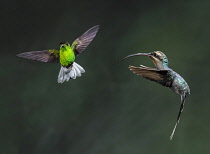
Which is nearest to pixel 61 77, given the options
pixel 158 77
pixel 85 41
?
→ pixel 85 41

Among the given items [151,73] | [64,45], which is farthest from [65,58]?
[151,73]

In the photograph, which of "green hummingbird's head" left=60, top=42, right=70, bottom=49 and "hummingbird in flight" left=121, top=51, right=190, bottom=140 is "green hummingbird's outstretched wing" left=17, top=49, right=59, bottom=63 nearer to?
"green hummingbird's head" left=60, top=42, right=70, bottom=49

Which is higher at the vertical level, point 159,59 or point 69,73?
point 159,59

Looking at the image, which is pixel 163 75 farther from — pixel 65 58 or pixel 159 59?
pixel 65 58

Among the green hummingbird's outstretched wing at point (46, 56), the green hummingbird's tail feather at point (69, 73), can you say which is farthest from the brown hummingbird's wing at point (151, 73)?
the green hummingbird's outstretched wing at point (46, 56)

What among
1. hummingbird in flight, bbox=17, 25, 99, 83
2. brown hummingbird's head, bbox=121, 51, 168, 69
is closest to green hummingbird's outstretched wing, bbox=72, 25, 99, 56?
hummingbird in flight, bbox=17, 25, 99, 83

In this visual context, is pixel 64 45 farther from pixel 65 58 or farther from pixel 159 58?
pixel 159 58

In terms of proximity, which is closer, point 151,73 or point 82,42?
point 151,73

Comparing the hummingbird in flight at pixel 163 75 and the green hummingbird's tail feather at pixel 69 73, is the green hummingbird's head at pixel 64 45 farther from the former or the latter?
the hummingbird in flight at pixel 163 75
